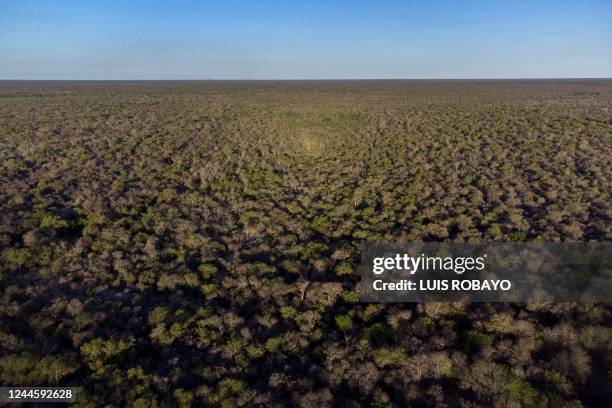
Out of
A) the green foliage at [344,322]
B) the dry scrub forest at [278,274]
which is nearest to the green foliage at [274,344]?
the dry scrub forest at [278,274]

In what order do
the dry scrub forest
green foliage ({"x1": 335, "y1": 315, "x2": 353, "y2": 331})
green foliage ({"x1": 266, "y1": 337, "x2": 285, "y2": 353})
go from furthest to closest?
green foliage ({"x1": 335, "y1": 315, "x2": 353, "y2": 331}) → green foliage ({"x1": 266, "y1": 337, "x2": 285, "y2": 353}) → the dry scrub forest

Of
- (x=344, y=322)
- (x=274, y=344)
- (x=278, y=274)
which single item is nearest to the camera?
(x=274, y=344)

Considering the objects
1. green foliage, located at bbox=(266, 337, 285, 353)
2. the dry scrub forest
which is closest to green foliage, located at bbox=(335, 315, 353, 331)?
the dry scrub forest

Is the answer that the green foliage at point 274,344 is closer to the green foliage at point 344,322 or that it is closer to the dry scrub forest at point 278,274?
the dry scrub forest at point 278,274

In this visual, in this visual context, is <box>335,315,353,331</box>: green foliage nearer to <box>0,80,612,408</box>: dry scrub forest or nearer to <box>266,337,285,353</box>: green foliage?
<box>0,80,612,408</box>: dry scrub forest

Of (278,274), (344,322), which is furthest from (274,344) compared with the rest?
(278,274)

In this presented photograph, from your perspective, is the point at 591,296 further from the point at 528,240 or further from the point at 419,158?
the point at 419,158

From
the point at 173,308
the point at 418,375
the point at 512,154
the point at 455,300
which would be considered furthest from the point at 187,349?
the point at 512,154

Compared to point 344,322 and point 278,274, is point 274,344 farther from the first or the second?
point 278,274
